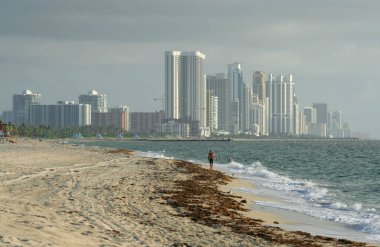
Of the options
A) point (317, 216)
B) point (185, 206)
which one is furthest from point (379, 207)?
point (185, 206)

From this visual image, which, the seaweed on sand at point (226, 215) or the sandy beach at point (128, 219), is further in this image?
the seaweed on sand at point (226, 215)

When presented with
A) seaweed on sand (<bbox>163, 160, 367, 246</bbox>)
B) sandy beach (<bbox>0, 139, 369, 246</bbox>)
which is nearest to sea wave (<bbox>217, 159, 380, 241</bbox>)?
sandy beach (<bbox>0, 139, 369, 246</bbox>)

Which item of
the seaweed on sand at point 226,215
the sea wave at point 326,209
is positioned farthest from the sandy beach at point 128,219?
the sea wave at point 326,209

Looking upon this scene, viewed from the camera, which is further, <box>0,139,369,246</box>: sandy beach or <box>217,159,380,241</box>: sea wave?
<box>217,159,380,241</box>: sea wave

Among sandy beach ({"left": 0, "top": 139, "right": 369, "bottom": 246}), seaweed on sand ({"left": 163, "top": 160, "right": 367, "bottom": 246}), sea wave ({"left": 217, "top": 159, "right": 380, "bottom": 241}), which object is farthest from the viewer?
sea wave ({"left": 217, "top": 159, "right": 380, "bottom": 241})

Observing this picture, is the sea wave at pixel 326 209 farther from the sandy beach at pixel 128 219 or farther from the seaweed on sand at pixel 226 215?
the seaweed on sand at pixel 226 215

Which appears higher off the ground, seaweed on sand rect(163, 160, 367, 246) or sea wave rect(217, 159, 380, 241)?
seaweed on sand rect(163, 160, 367, 246)

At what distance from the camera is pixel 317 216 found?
70.2 ft

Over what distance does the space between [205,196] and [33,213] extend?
39.1 feet

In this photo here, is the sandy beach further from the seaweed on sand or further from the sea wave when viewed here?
the sea wave

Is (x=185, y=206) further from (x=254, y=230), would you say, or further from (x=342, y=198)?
(x=342, y=198)

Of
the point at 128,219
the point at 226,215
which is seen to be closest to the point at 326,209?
the point at 226,215

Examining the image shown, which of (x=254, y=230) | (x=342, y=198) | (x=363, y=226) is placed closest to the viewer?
(x=254, y=230)

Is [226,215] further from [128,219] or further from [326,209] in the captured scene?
[326,209]
